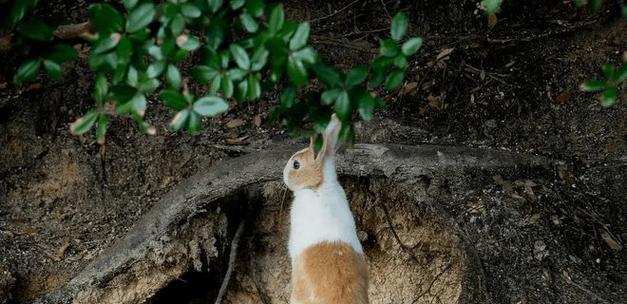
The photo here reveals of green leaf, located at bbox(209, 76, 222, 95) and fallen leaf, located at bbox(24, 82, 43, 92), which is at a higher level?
green leaf, located at bbox(209, 76, 222, 95)

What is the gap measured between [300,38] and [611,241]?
247 centimetres

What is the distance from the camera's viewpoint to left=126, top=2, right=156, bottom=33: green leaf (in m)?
1.95

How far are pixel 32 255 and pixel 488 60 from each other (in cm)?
295

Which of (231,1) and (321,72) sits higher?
(231,1)

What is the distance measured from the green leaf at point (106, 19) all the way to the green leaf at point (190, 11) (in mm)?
170

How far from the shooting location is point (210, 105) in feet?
6.72

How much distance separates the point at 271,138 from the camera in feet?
14.6

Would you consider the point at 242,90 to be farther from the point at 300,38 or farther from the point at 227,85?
the point at 300,38

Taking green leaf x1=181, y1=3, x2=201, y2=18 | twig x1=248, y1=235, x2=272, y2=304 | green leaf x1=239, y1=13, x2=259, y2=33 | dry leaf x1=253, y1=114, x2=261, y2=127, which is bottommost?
twig x1=248, y1=235, x2=272, y2=304

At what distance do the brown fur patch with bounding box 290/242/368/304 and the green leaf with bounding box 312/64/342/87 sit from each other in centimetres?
143

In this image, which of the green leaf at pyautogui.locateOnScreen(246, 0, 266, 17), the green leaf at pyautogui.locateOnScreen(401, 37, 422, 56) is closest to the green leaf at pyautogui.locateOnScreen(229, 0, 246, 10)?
the green leaf at pyautogui.locateOnScreen(246, 0, 266, 17)

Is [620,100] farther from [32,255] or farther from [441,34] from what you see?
[32,255]

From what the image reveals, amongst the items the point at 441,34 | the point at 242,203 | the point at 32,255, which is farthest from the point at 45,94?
the point at 441,34

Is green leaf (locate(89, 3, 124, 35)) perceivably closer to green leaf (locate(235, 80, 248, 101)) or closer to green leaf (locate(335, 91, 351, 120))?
green leaf (locate(235, 80, 248, 101))
